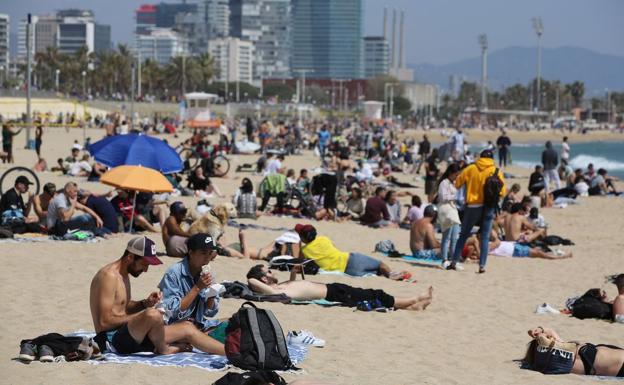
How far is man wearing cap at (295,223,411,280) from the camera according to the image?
36.6ft

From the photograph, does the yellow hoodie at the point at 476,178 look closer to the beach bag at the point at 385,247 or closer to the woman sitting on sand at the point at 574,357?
the beach bag at the point at 385,247

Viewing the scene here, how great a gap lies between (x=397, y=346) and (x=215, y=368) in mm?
1985

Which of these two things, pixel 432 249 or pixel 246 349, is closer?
pixel 246 349

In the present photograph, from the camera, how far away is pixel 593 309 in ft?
32.3

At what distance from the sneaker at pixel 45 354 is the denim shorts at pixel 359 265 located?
200 inches

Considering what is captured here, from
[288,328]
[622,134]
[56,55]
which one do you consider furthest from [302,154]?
[622,134]

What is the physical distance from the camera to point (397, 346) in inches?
325

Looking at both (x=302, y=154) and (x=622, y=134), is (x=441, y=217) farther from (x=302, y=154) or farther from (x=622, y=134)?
(x=622, y=134)

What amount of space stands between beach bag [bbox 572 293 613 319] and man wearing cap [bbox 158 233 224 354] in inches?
161

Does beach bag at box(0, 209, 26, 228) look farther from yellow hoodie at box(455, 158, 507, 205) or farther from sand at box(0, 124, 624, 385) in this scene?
yellow hoodie at box(455, 158, 507, 205)

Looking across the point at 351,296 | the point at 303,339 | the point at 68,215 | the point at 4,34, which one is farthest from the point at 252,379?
the point at 4,34

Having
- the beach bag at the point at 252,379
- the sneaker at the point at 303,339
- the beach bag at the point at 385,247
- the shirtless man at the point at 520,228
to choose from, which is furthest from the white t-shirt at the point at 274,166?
the beach bag at the point at 252,379

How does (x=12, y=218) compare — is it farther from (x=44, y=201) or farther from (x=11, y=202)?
(x=44, y=201)

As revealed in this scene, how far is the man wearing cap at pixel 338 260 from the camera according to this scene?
1116 centimetres
